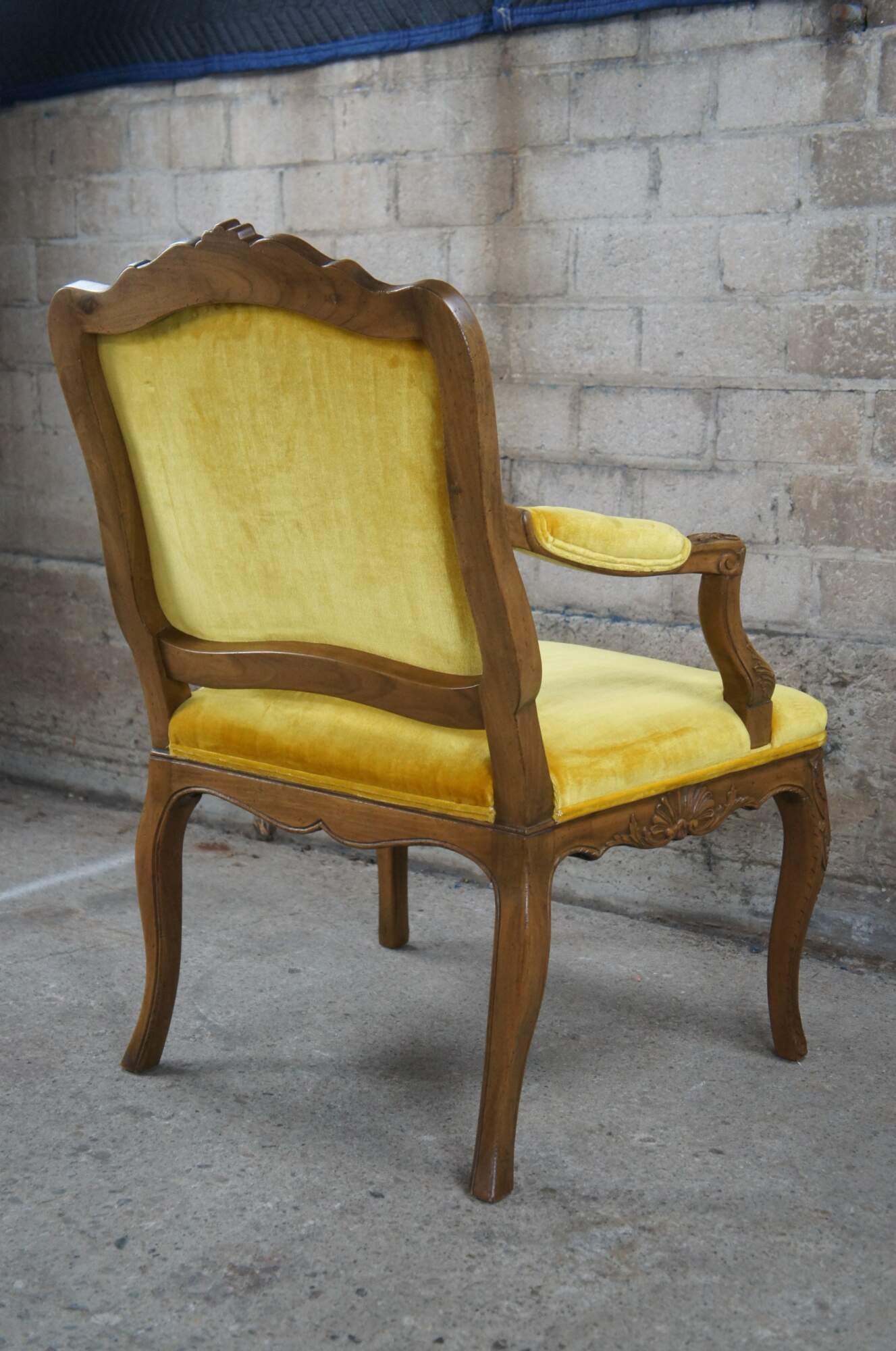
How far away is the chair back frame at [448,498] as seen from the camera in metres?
1.40

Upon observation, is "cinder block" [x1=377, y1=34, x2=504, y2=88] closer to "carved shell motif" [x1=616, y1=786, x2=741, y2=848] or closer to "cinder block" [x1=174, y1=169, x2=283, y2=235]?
"cinder block" [x1=174, y1=169, x2=283, y2=235]

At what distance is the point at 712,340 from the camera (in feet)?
7.73

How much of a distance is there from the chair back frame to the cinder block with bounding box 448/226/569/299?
1.04 meters

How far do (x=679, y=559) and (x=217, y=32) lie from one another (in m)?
1.80

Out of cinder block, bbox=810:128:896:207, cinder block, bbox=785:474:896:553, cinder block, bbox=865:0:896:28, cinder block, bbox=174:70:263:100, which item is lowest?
cinder block, bbox=785:474:896:553

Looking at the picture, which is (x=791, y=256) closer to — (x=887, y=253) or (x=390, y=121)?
(x=887, y=253)

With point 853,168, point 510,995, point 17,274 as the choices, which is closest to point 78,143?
point 17,274

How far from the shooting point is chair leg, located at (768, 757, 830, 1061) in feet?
6.36

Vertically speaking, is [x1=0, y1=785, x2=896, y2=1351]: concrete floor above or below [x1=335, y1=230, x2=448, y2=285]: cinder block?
below

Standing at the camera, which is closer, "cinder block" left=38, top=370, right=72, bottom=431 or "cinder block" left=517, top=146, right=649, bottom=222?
"cinder block" left=517, top=146, right=649, bottom=222

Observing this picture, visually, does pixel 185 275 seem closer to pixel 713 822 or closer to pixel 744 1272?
pixel 713 822

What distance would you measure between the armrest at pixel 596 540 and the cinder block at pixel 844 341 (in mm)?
781

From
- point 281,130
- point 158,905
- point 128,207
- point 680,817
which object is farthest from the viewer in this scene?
point 128,207

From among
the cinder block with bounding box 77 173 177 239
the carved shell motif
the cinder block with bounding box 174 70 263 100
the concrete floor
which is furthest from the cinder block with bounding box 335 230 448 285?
the carved shell motif
